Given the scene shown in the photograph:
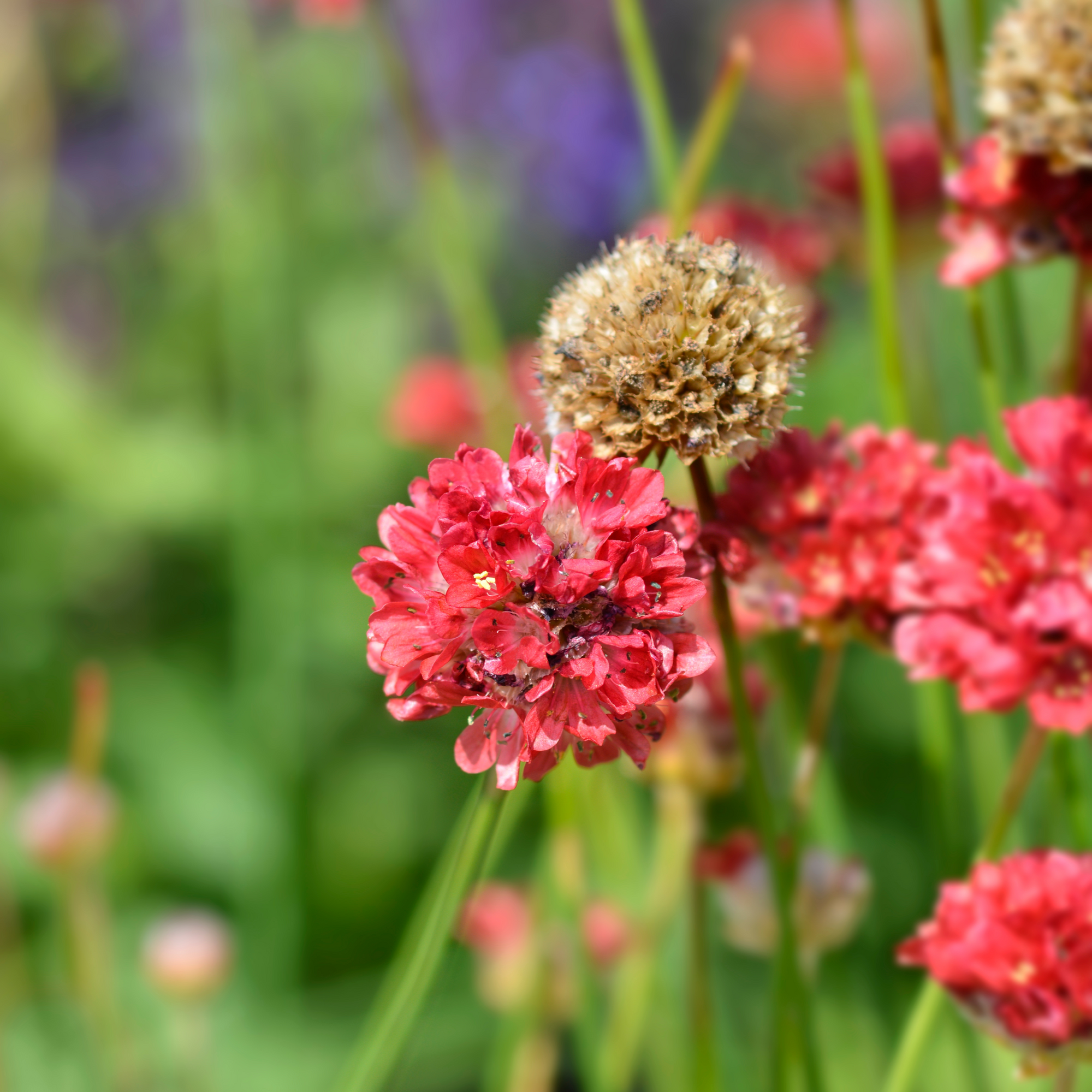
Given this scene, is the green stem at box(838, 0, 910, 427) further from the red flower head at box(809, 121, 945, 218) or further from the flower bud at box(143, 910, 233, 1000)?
the flower bud at box(143, 910, 233, 1000)

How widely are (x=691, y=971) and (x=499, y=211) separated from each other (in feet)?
4.93

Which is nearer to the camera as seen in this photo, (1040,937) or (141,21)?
(1040,937)

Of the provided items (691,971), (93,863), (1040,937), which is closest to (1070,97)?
(1040,937)

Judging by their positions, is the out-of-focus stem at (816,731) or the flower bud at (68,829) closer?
the out-of-focus stem at (816,731)

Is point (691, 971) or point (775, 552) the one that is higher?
point (775, 552)

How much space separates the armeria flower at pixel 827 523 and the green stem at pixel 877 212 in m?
0.06

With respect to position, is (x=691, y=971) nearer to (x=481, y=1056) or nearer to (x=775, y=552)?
(x=775, y=552)

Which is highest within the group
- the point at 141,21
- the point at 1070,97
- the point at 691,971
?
the point at 141,21

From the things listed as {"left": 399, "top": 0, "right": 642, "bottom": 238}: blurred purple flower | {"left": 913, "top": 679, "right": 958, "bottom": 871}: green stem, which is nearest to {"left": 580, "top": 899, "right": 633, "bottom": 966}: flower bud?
{"left": 913, "top": 679, "right": 958, "bottom": 871}: green stem

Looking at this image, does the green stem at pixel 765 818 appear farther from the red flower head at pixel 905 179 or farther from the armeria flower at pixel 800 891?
the red flower head at pixel 905 179

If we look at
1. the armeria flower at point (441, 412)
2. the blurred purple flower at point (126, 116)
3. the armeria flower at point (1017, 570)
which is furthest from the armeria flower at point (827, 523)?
the blurred purple flower at point (126, 116)

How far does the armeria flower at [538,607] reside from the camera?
36 centimetres

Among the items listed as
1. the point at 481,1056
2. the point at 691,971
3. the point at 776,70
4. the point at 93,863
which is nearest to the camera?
the point at 691,971

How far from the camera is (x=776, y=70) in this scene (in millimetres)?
2016
